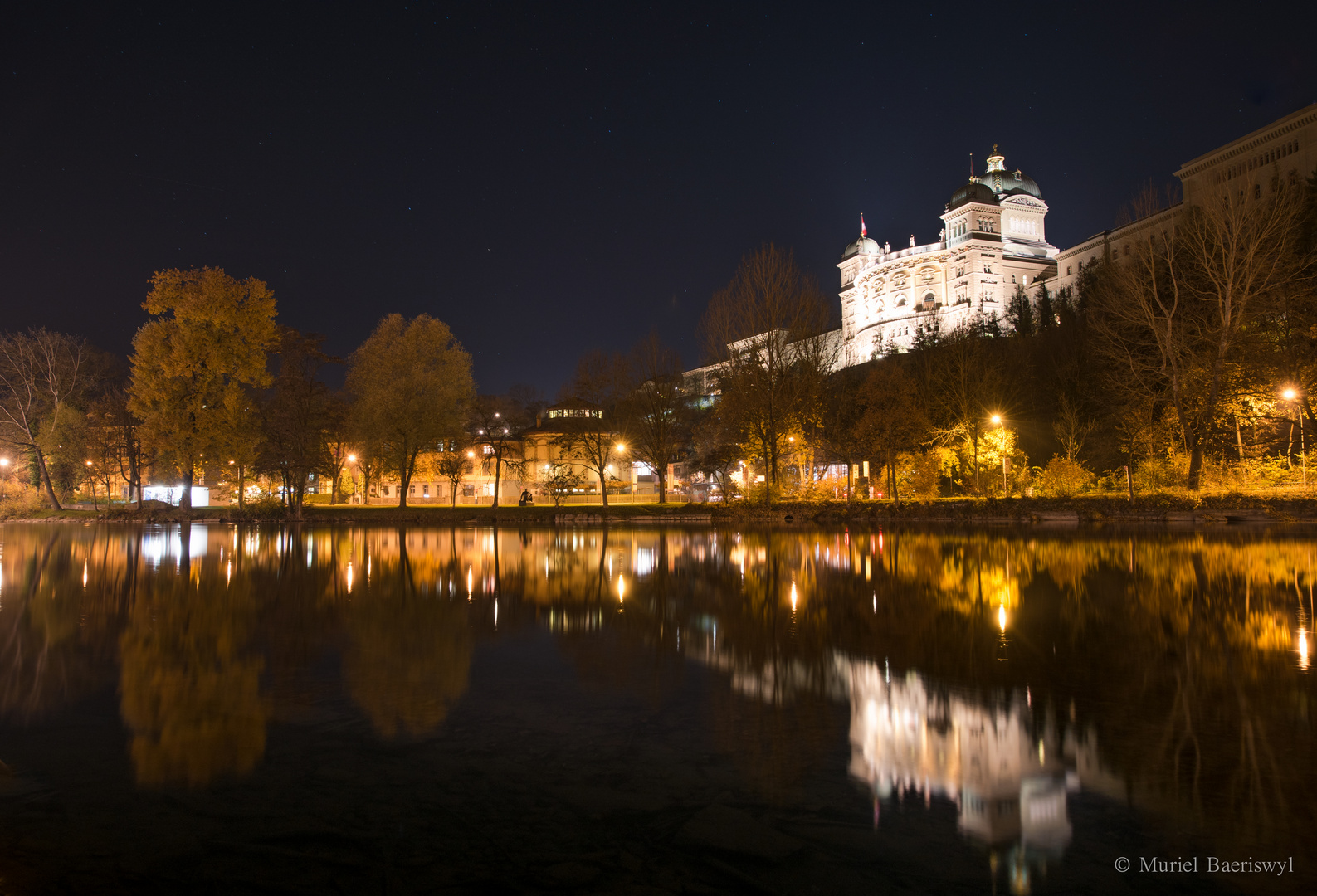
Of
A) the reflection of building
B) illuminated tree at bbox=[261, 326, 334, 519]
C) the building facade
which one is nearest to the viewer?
the reflection of building

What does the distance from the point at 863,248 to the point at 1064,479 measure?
107 metres

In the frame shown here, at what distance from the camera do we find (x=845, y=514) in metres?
36.3

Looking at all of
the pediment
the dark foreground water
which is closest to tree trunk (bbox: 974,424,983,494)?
the dark foreground water

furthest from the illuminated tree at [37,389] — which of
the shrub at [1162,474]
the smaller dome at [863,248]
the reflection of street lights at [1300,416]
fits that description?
the smaller dome at [863,248]

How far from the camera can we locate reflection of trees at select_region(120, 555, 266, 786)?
4754mm

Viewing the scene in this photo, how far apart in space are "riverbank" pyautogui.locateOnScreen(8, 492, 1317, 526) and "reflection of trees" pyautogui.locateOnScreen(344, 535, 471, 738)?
26891 millimetres

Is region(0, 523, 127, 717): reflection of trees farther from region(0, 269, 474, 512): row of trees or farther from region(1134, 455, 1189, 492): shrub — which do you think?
region(1134, 455, 1189, 492): shrub

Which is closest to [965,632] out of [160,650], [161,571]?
[160,650]

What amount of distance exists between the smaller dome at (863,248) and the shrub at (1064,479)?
103250 mm

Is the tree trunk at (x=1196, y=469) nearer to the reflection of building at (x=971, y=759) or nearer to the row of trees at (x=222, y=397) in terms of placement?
the reflection of building at (x=971, y=759)

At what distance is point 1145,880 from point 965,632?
215 inches

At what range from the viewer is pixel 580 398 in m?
47.5

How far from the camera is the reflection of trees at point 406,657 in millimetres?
5746

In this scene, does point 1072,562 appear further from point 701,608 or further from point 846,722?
point 846,722
